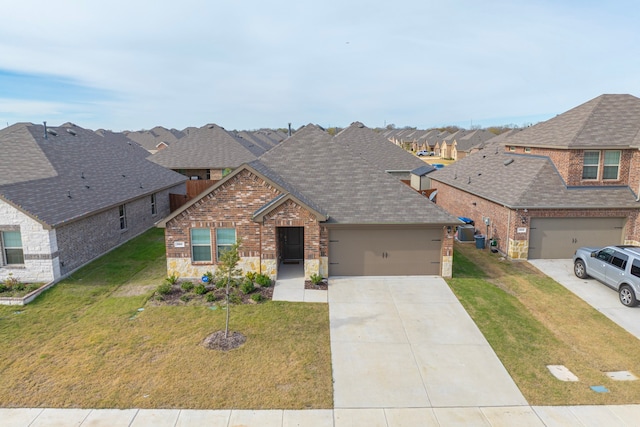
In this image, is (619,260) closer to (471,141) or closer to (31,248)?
(31,248)

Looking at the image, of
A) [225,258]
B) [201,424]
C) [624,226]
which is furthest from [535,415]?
[624,226]

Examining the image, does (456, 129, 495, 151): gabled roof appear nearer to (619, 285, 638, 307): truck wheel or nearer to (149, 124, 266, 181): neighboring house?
(149, 124, 266, 181): neighboring house

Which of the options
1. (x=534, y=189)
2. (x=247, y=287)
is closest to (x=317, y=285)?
(x=247, y=287)

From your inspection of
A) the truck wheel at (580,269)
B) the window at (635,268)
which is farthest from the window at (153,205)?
the window at (635,268)

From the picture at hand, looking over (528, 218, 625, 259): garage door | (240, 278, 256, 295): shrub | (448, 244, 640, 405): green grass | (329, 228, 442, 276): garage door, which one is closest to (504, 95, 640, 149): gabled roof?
(528, 218, 625, 259): garage door

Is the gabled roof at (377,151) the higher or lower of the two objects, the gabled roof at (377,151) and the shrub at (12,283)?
the higher

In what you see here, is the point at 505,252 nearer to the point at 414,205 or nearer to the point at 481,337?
the point at 414,205

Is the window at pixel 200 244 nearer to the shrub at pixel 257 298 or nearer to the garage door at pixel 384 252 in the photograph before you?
the shrub at pixel 257 298
